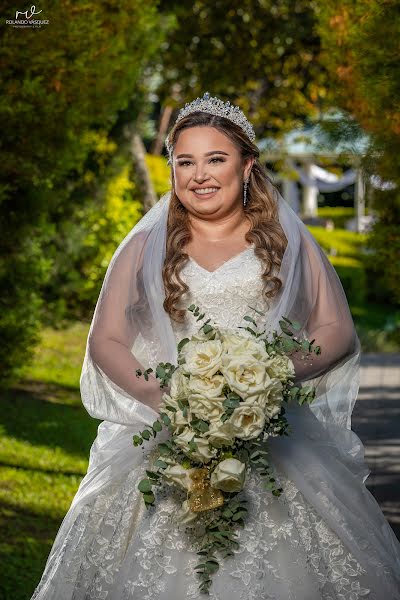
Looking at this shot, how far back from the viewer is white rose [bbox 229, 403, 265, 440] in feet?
11.2

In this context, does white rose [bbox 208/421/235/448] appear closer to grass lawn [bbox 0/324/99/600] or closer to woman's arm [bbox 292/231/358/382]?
woman's arm [bbox 292/231/358/382]

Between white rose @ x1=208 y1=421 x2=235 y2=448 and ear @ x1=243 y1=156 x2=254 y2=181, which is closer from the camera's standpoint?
white rose @ x1=208 y1=421 x2=235 y2=448

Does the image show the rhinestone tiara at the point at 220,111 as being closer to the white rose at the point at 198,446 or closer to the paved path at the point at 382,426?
the white rose at the point at 198,446

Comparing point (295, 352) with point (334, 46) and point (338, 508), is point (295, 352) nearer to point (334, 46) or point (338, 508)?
point (338, 508)

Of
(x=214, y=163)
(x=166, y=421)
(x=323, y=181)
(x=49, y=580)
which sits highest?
(x=214, y=163)

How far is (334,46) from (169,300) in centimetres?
537

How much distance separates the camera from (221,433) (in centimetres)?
341

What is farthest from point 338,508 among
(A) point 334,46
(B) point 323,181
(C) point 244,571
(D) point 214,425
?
(B) point 323,181

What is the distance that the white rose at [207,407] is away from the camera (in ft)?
11.2

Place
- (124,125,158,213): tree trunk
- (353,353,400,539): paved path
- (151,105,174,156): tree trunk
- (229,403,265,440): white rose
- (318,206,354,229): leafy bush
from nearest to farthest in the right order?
(229,403,265,440): white rose
(353,353,400,539): paved path
(124,125,158,213): tree trunk
(151,105,174,156): tree trunk
(318,206,354,229): leafy bush

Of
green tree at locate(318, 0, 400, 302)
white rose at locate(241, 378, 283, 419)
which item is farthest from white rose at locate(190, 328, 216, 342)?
green tree at locate(318, 0, 400, 302)

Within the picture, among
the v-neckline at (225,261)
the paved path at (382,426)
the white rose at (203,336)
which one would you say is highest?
the v-neckline at (225,261)

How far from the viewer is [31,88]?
299 inches

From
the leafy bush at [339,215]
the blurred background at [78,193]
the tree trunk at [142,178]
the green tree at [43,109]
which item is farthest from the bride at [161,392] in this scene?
the leafy bush at [339,215]
